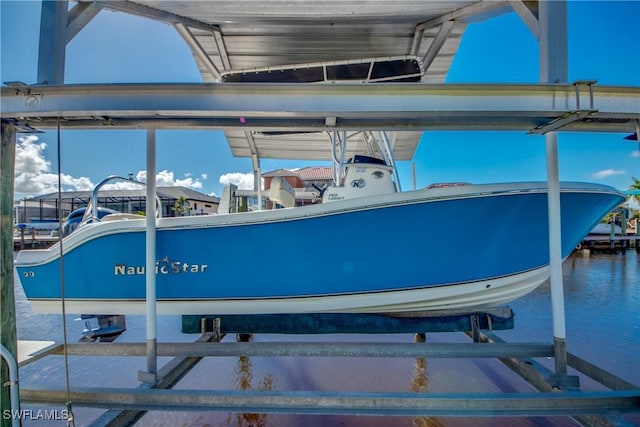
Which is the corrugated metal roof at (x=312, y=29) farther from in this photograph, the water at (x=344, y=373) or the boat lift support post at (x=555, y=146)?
the water at (x=344, y=373)

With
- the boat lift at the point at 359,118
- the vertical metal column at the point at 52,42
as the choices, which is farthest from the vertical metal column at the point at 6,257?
the vertical metal column at the point at 52,42

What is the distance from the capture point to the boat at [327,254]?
2451 millimetres

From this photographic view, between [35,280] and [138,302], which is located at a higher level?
[35,280]

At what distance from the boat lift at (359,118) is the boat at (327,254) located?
1.33 feet

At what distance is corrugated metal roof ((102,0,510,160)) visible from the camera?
2844mm

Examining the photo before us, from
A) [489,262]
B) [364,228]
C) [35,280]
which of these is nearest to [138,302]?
[35,280]

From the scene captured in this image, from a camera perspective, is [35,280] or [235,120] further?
[35,280]

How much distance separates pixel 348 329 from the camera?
8.83ft

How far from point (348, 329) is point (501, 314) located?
146 centimetres

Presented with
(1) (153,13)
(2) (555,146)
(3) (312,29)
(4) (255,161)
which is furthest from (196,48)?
(2) (555,146)

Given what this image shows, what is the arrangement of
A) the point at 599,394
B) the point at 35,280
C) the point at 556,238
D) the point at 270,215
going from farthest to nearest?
the point at 35,280, the point at 270,215, the point at 556,238, the point at 599,394

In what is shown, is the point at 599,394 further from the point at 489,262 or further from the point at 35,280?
the point at 35,280

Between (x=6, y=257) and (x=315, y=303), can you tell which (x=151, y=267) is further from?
(x=315, y=303)

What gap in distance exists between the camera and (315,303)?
2.60m
